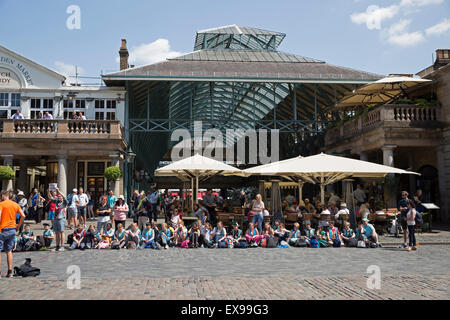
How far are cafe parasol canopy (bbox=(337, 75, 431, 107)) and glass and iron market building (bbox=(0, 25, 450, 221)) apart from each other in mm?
→ 919

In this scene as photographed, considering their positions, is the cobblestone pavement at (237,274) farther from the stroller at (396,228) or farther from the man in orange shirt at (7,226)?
the stroller at (396,228)

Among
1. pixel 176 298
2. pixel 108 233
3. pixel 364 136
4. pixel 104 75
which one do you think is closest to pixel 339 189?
pixel 364 136

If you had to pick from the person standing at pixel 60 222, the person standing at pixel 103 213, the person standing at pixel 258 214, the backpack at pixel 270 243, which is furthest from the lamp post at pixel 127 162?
the backpack at pixel 270 243

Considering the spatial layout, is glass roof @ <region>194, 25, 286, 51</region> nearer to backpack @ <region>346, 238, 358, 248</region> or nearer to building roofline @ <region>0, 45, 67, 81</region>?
building roofline @ <region>0, 45, 67, 81</region>

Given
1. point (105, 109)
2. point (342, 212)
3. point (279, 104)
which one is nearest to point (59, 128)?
point (105, 109)

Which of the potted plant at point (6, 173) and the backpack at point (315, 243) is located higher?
the potted plant at point (6, 173)

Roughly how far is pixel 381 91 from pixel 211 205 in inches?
420

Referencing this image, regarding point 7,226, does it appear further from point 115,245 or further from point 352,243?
point 352,243

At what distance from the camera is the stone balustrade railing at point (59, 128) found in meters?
21.7

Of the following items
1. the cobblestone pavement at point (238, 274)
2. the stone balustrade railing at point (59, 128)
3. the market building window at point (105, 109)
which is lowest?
the cobblestone pavement at point (238, 274)

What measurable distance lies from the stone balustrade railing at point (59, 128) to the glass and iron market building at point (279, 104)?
0.45ft

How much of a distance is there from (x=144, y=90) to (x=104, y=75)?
14.3 feet

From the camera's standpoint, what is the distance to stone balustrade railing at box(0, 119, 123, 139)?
71.3ft

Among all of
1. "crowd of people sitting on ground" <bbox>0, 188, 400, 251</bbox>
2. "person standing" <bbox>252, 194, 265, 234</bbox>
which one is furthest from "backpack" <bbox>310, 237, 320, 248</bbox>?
"person standing" <bbox>252, 194, 265, 234</bbox>
